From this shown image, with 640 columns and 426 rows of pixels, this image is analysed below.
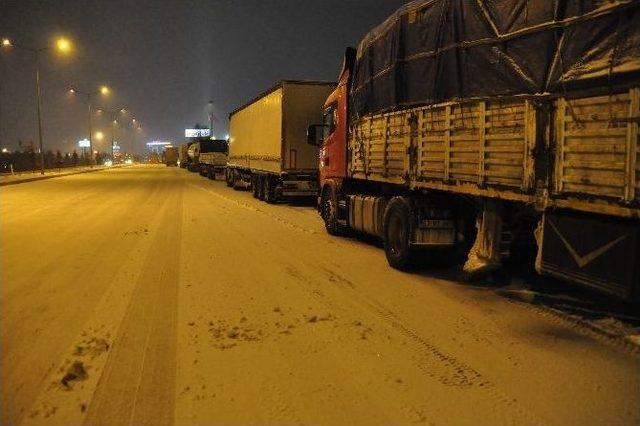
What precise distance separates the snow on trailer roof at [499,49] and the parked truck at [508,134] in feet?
0.05

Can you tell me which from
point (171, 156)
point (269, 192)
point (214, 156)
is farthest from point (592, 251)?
point (171, 156)

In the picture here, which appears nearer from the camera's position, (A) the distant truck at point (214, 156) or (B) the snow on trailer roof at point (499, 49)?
(B) the snow on trailer roof at point (499, 49)

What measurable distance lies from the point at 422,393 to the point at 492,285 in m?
3.83

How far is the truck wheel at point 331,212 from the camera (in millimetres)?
12516

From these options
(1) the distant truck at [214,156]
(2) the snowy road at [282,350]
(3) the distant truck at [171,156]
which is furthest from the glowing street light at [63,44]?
(3) the distant truck at [171,156]

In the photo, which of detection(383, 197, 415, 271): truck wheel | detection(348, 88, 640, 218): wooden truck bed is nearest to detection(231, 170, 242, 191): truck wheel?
detection(383, 197, 415, 271): truck wheel

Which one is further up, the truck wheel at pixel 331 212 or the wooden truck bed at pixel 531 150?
the wooden truck bed at pixel 531 150

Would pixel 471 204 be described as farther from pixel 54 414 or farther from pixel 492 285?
pixel 54 414

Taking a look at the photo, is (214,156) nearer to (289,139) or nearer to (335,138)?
(289,139)

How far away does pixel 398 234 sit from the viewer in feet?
29.3

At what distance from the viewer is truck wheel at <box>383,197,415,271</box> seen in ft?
27.9

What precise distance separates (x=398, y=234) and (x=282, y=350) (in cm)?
427

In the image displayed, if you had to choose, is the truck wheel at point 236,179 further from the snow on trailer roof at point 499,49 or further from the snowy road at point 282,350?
the snowy road at point 282,350

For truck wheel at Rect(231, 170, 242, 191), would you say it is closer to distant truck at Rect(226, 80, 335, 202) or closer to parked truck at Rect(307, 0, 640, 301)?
distant truck at Rect(226, 80, 335, 202)
